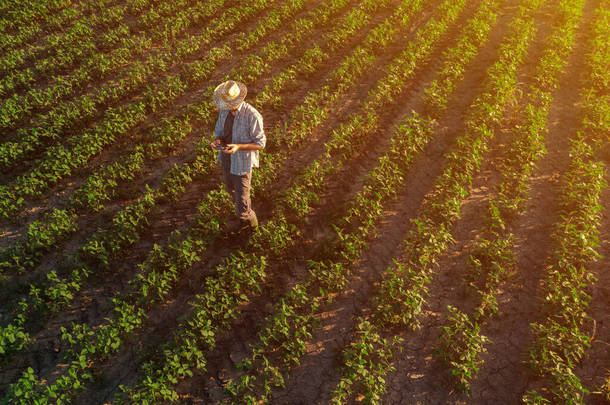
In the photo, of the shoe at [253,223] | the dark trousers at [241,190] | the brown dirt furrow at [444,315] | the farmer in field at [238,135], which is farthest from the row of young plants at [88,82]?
the brown dirt furrow at [444,315]

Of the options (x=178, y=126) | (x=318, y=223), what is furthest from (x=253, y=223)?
(x=178, y=126)

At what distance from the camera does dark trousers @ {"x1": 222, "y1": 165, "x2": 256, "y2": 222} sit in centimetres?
570

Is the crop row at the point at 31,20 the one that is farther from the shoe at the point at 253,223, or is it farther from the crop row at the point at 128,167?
the shoe at the point at 253,223

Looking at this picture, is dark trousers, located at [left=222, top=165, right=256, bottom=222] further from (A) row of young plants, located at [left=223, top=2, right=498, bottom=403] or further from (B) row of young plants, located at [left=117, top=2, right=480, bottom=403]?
Answer: (A) row of young plants, located at [left=223, top=2, right=498, bottom=403]

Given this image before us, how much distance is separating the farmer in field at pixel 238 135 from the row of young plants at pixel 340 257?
1877 millimetres

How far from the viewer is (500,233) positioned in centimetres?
647

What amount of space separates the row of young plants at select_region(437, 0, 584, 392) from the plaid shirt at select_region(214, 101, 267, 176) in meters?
3.90

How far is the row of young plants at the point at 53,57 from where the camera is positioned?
9250 mm

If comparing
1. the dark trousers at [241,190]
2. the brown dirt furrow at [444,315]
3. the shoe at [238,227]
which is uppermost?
the dark trousers at [241,190]

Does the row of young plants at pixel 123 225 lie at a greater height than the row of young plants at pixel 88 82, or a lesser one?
lesser

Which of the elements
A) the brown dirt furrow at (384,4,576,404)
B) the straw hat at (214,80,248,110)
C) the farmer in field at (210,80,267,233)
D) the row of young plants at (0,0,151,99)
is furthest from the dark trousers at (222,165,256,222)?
the row of young plants at (0,0,151,99)

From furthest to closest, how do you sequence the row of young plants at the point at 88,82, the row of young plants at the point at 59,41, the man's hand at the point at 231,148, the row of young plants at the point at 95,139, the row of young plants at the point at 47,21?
the row of young plants at the point at 47,21, the row of young plants at the point at 59,41, the row of young plants at the point at 88,82, the row of young plants at the point at 95,139, the man's hand at the point at 231,148

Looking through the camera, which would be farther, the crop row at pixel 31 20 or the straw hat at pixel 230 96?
the crop row at pixel 31 20

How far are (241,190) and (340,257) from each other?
2.11 m
